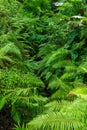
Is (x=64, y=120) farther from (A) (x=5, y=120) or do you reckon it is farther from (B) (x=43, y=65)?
(B) (x=43, y=65)

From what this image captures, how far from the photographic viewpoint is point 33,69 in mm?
7590

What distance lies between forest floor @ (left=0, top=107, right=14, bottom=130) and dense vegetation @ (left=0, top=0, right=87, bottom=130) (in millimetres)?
31

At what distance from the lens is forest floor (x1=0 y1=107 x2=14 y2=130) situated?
5.50 m

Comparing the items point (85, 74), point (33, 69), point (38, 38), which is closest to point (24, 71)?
point (33, 69)

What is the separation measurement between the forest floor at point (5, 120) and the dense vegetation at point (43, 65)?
0.03 meters

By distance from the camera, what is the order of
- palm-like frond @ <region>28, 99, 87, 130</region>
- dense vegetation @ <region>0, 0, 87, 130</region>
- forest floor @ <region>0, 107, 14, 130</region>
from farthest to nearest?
forest floor @ <region>0, 107, 14, 130</region> < dense vegetation @ <region>0, 0, 87, 130</region> < palm-like frond @ <region>28, 99, 87, 130</region>

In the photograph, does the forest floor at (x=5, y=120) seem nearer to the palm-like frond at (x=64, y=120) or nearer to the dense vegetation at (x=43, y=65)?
the dense vegetation at (x=43, y=65)

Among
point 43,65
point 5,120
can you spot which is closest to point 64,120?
point 5,120

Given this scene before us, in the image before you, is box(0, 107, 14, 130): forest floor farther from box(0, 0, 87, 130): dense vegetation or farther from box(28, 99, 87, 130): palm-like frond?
box(28, 99, 87, 130): palm-like frond

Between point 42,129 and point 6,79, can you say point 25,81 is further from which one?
point 42,129

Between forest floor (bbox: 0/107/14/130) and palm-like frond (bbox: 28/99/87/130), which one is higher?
palm-like frond (bbox: 28/99/87/130)

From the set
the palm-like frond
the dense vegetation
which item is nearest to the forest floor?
the dense vegetation

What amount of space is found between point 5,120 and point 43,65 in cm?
236

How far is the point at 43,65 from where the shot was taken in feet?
25.1
